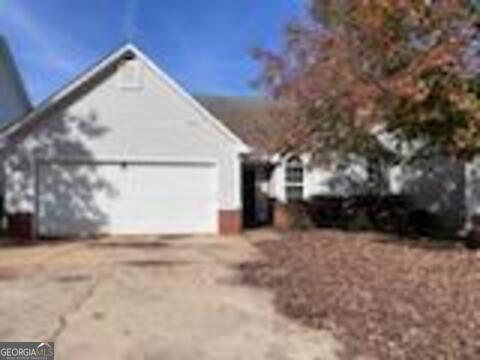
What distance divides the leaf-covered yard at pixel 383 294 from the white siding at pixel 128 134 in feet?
18.1

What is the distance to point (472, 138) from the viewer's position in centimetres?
1728

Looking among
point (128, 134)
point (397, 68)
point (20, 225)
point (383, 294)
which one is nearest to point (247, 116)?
point (128, 134)

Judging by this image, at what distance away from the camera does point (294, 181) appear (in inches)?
1206

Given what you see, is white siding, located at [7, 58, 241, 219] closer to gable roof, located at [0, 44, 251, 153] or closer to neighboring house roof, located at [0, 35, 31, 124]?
gable roof, located at [0, 44, 251, 153]

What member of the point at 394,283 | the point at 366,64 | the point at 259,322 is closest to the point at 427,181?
the point at 366,64

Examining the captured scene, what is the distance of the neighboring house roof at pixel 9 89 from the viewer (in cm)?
3497

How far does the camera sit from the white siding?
963 inches

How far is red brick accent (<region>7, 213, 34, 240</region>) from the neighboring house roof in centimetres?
1124

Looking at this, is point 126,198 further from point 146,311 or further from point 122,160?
point 146,311

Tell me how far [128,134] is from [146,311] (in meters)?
14.3

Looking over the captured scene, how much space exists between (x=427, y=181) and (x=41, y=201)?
1332 centimetres

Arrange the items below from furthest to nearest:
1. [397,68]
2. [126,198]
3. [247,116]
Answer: [247,116], [126,198], [397,68]

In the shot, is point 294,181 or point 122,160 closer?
point 122,160

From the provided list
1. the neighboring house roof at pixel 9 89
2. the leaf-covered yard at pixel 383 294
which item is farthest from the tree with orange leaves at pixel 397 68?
the neighboring house roof at pixel 9 89
